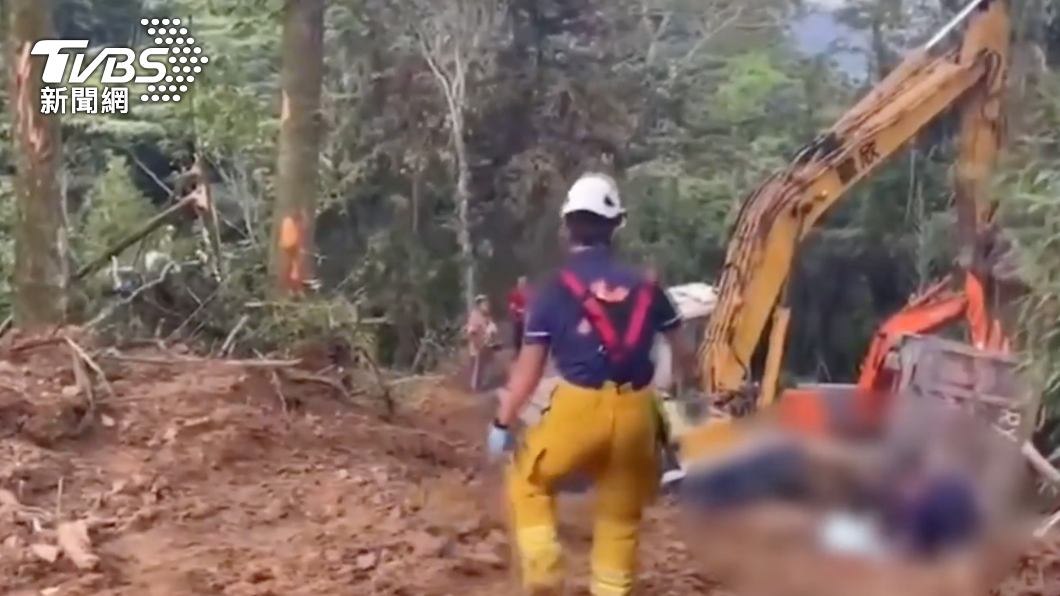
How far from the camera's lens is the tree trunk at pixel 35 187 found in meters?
3.69

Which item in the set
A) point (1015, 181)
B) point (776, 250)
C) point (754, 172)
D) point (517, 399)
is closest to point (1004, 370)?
point (1015, 181)

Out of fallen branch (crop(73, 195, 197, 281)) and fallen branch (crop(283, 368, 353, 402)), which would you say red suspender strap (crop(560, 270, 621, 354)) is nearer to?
fallen branch (crop(283, 368, 353, 402))

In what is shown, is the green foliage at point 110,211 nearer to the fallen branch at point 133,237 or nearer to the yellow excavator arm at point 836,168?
the fallen branch at point 133,237

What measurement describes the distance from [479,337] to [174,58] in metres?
Result: 1.15

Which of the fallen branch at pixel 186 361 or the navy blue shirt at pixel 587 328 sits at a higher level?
the navy blue shirt at pixel 587 328

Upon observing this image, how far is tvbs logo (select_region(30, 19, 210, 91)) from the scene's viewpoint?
3496 millimetres

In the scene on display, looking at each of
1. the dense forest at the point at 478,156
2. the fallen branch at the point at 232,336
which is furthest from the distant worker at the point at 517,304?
the fallen branch at the point at 232,336

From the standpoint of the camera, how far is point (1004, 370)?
2.53 metres

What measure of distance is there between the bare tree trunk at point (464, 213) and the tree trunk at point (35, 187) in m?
1.08

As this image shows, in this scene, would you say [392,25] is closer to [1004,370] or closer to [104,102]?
[104,102]

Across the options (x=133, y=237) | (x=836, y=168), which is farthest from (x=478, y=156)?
(x=836, y=168)

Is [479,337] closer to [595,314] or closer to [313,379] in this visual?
[313,379]

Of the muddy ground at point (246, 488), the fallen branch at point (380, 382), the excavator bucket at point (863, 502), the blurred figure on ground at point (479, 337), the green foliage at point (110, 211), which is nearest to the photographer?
the excavator bucket at point (863, 502)

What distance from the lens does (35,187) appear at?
12.4 ft
